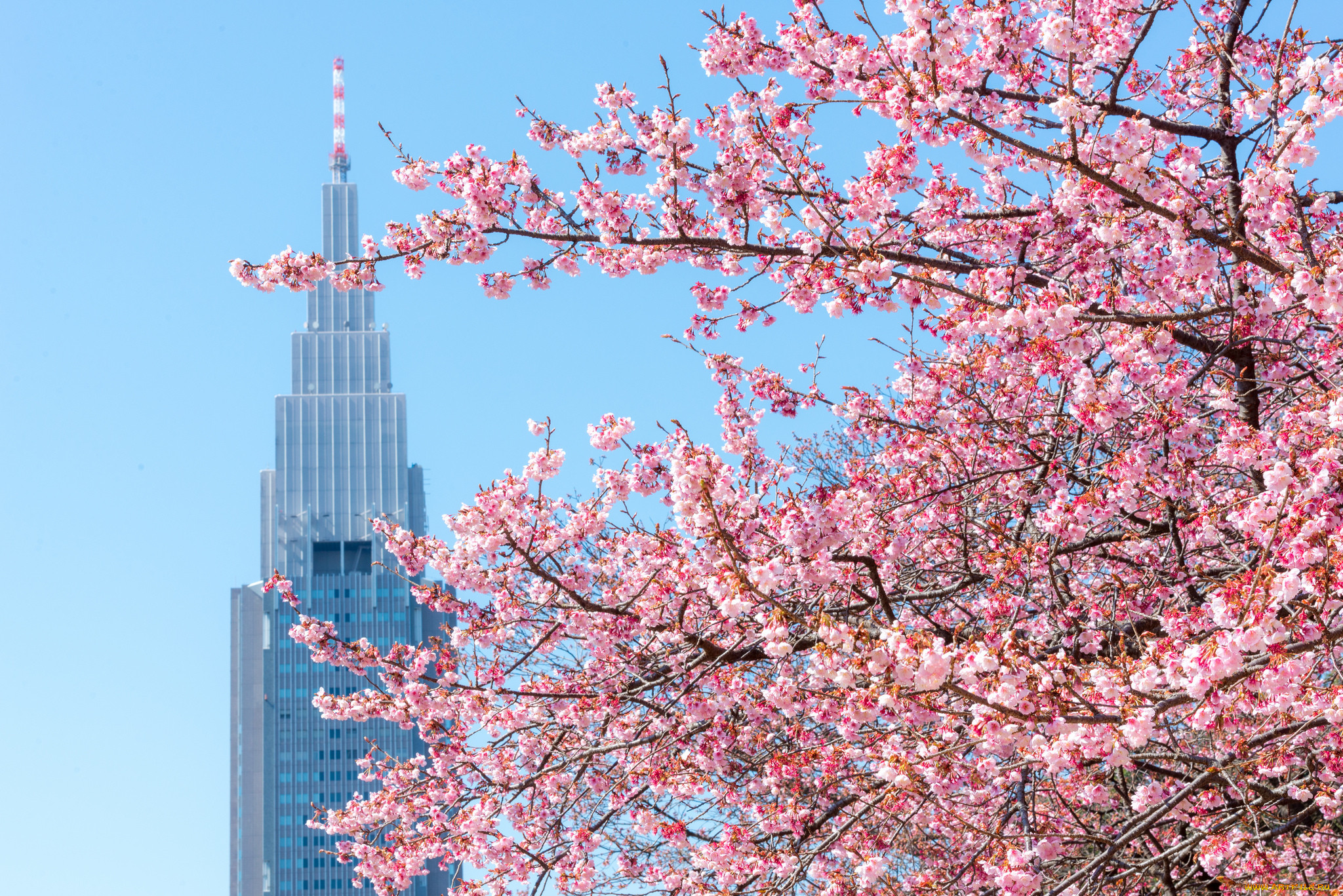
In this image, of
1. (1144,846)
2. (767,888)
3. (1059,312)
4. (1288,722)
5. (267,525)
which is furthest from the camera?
(267,525)

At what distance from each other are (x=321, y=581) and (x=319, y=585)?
38 cm

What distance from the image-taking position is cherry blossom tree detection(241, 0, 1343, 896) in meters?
5.32

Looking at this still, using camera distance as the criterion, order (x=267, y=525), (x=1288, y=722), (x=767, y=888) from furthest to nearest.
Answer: (x=267, y=525) < (x=767, y=888) < (x=1288, y=722)

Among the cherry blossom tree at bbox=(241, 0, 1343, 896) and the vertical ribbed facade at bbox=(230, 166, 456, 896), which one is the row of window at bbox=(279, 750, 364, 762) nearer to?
the vertical ribbed facade at bbox=(230, 166, 456, 896)

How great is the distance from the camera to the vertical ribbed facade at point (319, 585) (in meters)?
101

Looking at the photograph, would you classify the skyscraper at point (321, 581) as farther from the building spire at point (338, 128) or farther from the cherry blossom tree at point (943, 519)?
the cherry blossom tree at point (943, 519)

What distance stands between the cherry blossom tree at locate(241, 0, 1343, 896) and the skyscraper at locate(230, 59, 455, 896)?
290 feet

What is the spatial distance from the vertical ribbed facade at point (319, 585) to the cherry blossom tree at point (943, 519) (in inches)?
3482

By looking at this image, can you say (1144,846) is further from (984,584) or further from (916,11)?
(916,11)

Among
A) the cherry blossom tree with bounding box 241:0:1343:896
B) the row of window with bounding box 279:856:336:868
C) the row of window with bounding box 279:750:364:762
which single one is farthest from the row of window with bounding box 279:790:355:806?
the cherry blossom tree with bounding box 241:0:1343:896

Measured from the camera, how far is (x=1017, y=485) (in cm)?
740

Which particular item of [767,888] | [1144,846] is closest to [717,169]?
[767,888]

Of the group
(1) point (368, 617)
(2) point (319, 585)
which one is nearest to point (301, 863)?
(1) point (368, 617)

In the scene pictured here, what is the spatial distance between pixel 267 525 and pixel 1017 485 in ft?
356
